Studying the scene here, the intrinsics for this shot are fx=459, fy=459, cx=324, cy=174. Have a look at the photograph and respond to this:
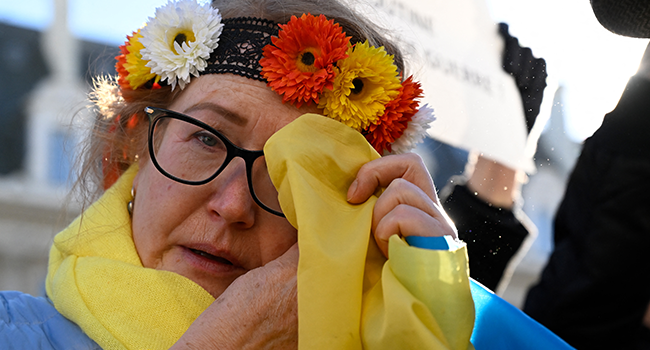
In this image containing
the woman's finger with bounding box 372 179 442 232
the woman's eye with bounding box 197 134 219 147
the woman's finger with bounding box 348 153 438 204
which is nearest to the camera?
the woman's finger with bounding box 372 179 442 232

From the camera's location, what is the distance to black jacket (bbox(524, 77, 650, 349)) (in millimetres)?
1276

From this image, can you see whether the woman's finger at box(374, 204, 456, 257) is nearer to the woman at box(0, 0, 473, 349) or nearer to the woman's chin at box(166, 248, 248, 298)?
the woman at box(0, 0, 473, 349)

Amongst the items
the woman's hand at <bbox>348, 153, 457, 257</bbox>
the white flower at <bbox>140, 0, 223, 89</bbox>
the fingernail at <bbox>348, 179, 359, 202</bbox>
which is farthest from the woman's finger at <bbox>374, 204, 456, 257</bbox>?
the white flower at <bbox>140, 0, 223, 89</bbox>

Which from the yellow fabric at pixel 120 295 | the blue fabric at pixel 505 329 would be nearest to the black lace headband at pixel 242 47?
the yellow fabric at pixel 120 295

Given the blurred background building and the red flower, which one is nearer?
the red flower

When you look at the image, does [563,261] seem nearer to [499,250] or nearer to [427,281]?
[499,250]

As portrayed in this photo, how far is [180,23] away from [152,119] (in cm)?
34

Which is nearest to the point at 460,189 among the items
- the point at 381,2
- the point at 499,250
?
the point at 499,250

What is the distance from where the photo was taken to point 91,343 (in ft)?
4.00

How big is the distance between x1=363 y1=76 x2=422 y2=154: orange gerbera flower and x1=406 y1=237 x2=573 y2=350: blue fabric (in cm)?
54

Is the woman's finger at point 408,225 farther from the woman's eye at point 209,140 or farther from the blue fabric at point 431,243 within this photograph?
the woman's eye at point 209,140

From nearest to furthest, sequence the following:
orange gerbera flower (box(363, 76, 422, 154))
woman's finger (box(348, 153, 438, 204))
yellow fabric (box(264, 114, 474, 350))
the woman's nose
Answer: yellow fabric (box(264, 114, 474, 350))
woman's finger (box(348, 153, 438, 204))
the woman's nose
orange gerbera flower (box(363, 76, 422, 154))

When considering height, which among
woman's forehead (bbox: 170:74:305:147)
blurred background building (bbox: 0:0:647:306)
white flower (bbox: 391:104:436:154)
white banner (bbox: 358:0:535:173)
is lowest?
blurred background building (bbox: 0:0:647:306)

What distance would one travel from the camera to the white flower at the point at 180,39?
1.39 meters
